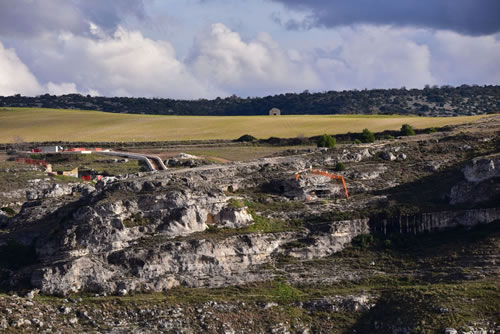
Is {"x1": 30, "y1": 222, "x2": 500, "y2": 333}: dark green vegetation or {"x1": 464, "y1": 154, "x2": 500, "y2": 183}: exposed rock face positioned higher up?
{"x1": 464, "y1": 154, "x2": 500, "y2": 183}: exposed rock face

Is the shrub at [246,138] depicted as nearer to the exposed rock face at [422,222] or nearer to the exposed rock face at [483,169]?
the exposed rock face at [483,169]

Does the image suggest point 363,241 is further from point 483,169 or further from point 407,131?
point 407,131

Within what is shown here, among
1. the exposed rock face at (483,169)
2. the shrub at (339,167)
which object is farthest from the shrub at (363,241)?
the shrub at (339,167)

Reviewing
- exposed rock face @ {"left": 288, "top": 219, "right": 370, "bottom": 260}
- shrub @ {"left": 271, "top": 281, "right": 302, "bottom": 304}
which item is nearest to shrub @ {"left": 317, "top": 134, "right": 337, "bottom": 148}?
exposed rock face @ {"left": 288, "top": 219, "right": 370, "bottom": 260}

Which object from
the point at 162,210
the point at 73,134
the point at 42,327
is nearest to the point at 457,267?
the point at 162,210

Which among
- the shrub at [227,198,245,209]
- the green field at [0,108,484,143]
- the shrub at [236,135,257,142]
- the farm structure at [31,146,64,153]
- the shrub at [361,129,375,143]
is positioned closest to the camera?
the shrub at [227,198,245,209]

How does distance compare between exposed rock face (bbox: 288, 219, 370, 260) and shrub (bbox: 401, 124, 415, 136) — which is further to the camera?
shrub (bbox: 401, 124, 415, 136)

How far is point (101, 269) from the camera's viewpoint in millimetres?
67250

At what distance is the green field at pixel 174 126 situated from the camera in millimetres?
140000

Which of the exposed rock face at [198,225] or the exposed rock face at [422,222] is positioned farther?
the exposed rock face at [422,222]

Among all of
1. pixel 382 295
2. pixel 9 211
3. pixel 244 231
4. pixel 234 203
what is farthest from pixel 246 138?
pixel 382 295

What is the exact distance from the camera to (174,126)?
520 ft

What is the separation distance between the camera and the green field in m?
140

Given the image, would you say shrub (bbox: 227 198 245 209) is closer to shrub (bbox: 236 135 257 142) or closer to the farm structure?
shrub (bbox: 236 135 257 142)
